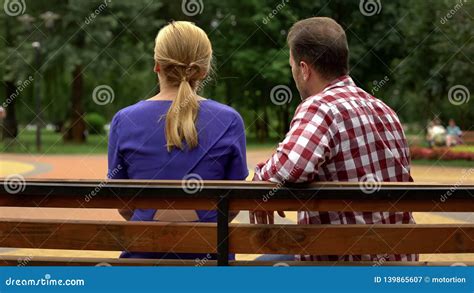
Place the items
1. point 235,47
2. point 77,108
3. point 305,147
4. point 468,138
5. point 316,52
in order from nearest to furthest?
point 305,147, point 316,52, point 468,138, point 235,47, point 77,108

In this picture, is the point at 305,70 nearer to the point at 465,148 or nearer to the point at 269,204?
the point at 269,204

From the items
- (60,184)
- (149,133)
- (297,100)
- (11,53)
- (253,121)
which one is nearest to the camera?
(60,184)

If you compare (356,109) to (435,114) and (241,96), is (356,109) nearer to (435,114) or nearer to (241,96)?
(241,96)

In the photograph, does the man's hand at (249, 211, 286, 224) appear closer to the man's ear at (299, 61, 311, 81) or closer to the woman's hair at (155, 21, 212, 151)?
the woman's hair at (155, 21, 212, 151)

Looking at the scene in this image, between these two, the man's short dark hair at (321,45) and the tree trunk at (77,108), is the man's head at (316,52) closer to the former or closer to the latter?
the man's short dark hair at (321,45)

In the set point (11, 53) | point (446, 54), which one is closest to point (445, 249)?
point (446, 54)

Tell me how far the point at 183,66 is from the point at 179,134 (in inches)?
10.9

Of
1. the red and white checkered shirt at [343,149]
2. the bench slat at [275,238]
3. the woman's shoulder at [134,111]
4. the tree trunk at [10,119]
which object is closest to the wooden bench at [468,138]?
the tree trunk at [10,119]

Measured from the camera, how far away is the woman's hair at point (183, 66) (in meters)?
2.63

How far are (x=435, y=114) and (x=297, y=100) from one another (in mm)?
10938

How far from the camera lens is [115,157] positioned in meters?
2.72

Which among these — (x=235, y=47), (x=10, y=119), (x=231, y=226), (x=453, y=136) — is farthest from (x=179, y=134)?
(x=10, y=119)

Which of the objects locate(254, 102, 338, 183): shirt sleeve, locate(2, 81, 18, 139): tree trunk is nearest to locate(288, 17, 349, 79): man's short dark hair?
locate(254, 102, 338, 183): shirt sleeve

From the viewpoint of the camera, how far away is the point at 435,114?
4103 centimetres
